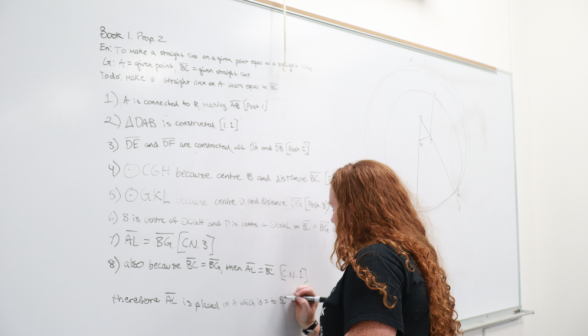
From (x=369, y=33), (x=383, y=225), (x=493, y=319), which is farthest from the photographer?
(x=493, y=319)

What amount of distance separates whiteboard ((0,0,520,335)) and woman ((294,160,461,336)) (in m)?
0.26

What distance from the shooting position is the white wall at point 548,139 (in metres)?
1.84

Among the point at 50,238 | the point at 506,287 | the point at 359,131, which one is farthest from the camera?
the point at 506,287

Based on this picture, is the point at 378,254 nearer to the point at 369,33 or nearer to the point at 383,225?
the point at 383,225

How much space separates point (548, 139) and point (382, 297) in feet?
5.66

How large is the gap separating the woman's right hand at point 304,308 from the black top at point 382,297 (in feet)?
0.69

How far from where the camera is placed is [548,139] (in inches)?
77.1

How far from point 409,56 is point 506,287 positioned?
117cm

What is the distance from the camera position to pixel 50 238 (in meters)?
0.88

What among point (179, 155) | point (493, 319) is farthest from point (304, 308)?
point (493, 319)

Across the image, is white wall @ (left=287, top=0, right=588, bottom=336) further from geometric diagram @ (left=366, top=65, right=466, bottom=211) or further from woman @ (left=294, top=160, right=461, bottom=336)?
woman @ (left=294, top=160, right=461, bottom=336)

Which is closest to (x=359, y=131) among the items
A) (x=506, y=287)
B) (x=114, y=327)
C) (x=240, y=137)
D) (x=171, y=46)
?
(x=240, y=137)

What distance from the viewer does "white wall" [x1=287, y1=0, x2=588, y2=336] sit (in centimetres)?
184

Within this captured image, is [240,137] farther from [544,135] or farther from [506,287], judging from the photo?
[544,135]
